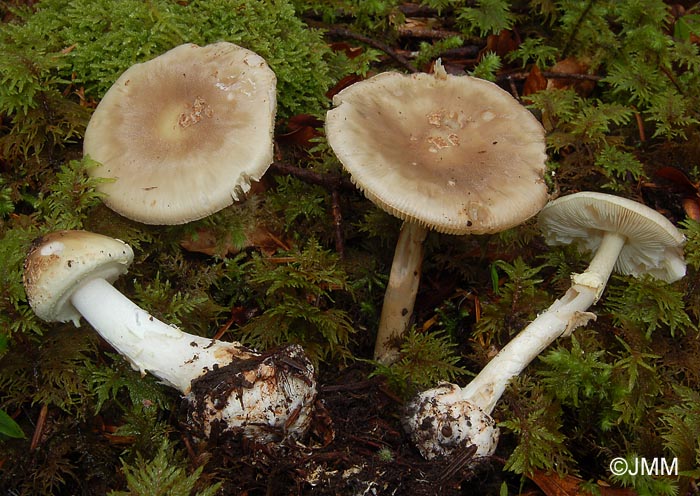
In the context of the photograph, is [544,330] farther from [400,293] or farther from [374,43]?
[374,43]

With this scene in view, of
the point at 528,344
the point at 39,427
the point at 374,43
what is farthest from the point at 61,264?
the point at 374,43

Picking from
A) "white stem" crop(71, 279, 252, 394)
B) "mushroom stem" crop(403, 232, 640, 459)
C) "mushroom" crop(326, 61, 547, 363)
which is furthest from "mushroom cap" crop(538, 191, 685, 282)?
"white stem" crop(71, 279, 252, 394)

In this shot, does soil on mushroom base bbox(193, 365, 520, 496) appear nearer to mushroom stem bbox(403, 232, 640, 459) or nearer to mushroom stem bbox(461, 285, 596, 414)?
mushroom stem bbox(403, 232, 640, 459)

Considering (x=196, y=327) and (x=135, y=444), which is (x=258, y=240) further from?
(x=135, y=444)

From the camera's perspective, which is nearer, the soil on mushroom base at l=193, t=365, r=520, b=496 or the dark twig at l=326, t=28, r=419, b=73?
the soil on mushroom base at l=193, t=365, r=520, b=496

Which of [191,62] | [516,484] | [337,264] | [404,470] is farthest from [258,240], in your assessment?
[516,484]

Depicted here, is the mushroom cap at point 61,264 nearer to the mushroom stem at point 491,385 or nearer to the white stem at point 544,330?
the mushroom stem at point 491,385
